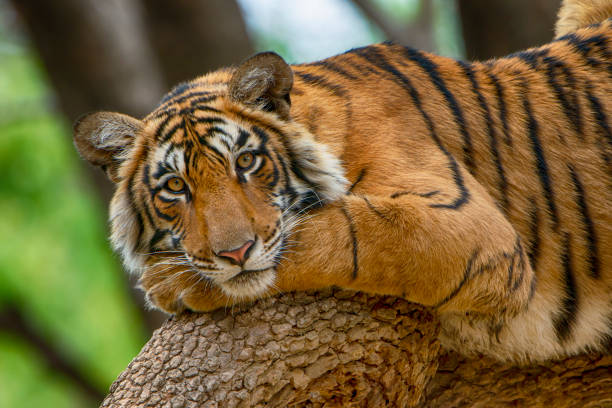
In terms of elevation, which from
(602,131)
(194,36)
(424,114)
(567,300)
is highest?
(194,36)

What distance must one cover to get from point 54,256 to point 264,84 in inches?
291

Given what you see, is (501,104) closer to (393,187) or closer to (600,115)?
(600,115)

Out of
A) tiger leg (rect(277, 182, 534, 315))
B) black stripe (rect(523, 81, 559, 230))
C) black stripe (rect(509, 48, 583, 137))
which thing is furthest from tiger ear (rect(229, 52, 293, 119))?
black stripe (rect(509, 48, 583, 137))

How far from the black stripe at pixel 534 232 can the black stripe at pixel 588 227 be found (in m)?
0.20

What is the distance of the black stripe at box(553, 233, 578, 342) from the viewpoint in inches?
124

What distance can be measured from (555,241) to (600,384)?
0.76 meters

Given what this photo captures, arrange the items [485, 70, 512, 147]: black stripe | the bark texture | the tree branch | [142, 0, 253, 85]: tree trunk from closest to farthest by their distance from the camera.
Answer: the bark texture, [485, 70, 512, 147]: black stripe, [142, 0, 253, 85]: tree trunk, the tree branch

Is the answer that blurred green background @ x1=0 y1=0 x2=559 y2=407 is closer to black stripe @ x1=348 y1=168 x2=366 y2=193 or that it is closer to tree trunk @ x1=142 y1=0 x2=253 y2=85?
tree trunk @ x1=142 y1=0 x2=253 y2=85

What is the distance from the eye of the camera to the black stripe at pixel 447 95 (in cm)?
320

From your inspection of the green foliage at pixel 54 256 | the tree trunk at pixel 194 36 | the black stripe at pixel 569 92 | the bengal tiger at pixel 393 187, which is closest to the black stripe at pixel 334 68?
the bengal tiger at pixel 393 187

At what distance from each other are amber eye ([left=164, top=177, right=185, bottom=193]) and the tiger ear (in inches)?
16.4

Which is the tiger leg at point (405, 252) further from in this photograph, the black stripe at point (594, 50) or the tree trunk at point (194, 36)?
the tree trunk at point (194, 36)

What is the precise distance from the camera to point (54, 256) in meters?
9.51

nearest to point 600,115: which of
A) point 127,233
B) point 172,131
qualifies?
point 172,131
